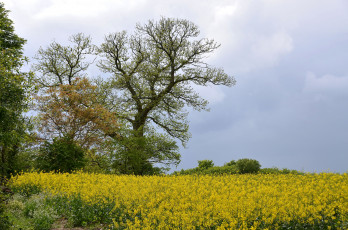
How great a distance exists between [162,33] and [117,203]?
16.4 meters

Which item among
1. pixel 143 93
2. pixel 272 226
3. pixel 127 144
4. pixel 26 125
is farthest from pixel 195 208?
Answer: pixel 143 93

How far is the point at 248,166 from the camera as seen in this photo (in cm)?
1706

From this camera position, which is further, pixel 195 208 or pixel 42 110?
pixel 42 110

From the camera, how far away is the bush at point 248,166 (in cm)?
1706

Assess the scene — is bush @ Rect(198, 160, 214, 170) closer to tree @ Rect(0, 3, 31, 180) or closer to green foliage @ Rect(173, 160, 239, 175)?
green foliage @ Rect(173, 160, 239, 175)

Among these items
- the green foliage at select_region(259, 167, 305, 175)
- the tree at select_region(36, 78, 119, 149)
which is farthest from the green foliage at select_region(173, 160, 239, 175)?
the tree at select_region(36, 78, 119, 149)

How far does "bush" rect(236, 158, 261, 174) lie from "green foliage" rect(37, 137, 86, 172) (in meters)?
8.95

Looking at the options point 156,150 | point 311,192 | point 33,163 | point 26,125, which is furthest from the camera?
point 156,150

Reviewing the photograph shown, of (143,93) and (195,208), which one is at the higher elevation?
(143,93)

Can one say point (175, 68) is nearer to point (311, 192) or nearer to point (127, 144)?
point (127, 144)

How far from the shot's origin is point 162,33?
72.3 ft

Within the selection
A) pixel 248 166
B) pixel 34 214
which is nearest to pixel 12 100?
pixel 34 214

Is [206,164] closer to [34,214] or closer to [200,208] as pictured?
[34,214]

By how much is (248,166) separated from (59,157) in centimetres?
1048
